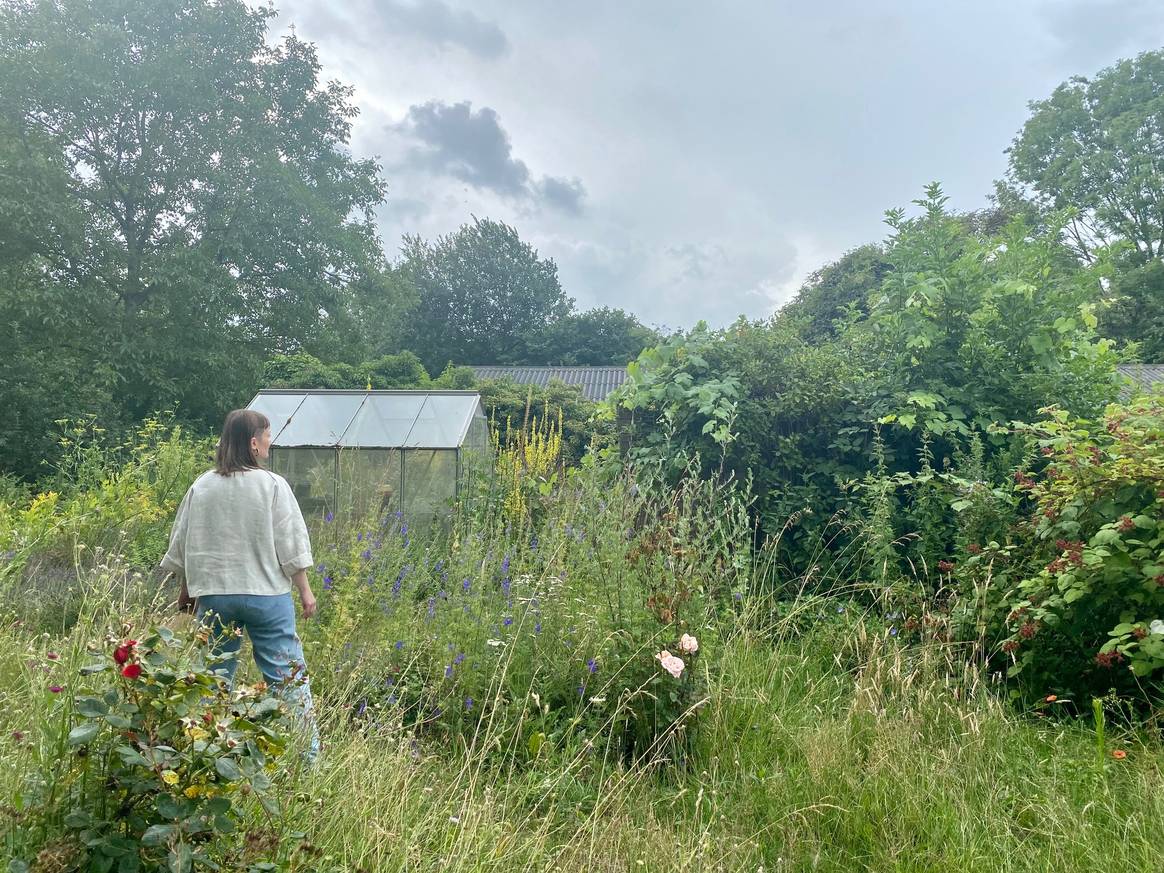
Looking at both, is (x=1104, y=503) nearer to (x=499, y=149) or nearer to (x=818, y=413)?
(x=818, y=413)

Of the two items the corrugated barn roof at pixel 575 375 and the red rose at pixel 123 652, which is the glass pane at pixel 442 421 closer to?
the red rose at pixel 123 652

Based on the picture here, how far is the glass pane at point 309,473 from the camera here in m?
7.18

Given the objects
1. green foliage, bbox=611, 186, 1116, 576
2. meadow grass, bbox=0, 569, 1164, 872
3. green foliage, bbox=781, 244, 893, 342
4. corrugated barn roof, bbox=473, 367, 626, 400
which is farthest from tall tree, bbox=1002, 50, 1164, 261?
meadow grass, bbox=0, 569, 1164, 872

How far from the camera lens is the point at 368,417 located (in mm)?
7879

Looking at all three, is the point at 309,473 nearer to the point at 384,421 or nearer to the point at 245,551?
the point at 384,421

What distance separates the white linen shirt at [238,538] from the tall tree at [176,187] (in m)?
12.0

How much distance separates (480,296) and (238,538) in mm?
37220

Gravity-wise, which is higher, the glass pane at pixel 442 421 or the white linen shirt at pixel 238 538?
the glass pane at pixel 442 421

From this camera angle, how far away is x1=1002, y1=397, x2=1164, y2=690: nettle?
2.87 meters

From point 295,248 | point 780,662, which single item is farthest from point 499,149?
point 780,662

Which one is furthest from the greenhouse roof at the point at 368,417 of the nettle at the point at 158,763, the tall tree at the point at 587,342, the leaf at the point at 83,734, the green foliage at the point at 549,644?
the tall tree at the point at 587,342

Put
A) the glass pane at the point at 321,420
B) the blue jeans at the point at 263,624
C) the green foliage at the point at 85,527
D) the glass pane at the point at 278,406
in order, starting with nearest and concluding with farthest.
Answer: the blue jeans at the point at 263,624
the green foliage at the point at 85,527
the glass pane at the point at 321,420
the glass pane at the point at 278,406

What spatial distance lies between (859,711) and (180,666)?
242 centimetres

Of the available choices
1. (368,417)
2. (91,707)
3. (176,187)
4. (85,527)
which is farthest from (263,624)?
(176,187)
